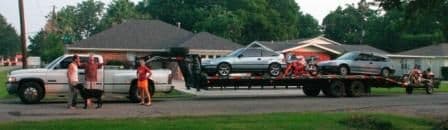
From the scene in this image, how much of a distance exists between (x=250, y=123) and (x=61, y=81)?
31.7 feet

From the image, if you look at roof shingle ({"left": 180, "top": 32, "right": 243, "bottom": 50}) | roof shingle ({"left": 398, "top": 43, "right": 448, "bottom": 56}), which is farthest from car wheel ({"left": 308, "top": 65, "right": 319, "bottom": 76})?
roof shingle ({"left": 398, "top": 43, "right": 448, "bottom": 56})

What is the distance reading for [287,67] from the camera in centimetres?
2706

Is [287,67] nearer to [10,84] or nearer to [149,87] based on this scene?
[149,87]

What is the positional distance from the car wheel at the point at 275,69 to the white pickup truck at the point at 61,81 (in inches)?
182

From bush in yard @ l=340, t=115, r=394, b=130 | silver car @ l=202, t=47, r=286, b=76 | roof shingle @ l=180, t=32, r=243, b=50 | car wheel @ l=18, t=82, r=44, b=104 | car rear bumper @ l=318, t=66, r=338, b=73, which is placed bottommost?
bush in yard @ l=340, t=115, r=394, b=130

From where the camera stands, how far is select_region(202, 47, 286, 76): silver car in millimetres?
26359

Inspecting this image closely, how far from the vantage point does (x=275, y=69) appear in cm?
2708

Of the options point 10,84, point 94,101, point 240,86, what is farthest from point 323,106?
point 10,84

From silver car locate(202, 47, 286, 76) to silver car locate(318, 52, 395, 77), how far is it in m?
2.69

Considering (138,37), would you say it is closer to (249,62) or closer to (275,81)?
(249,62)

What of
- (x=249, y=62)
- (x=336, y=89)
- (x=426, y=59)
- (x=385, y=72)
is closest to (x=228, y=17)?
(x=426, y=59)

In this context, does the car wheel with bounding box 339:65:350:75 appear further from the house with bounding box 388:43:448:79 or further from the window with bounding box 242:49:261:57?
the house with bounding box 388:43:448:79

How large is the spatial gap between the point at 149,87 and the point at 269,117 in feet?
26.4

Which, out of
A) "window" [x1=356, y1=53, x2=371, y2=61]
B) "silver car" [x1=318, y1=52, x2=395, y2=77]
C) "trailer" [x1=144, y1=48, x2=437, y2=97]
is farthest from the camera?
"window" [x1=356, y1=53, x2=371, y2=61]
